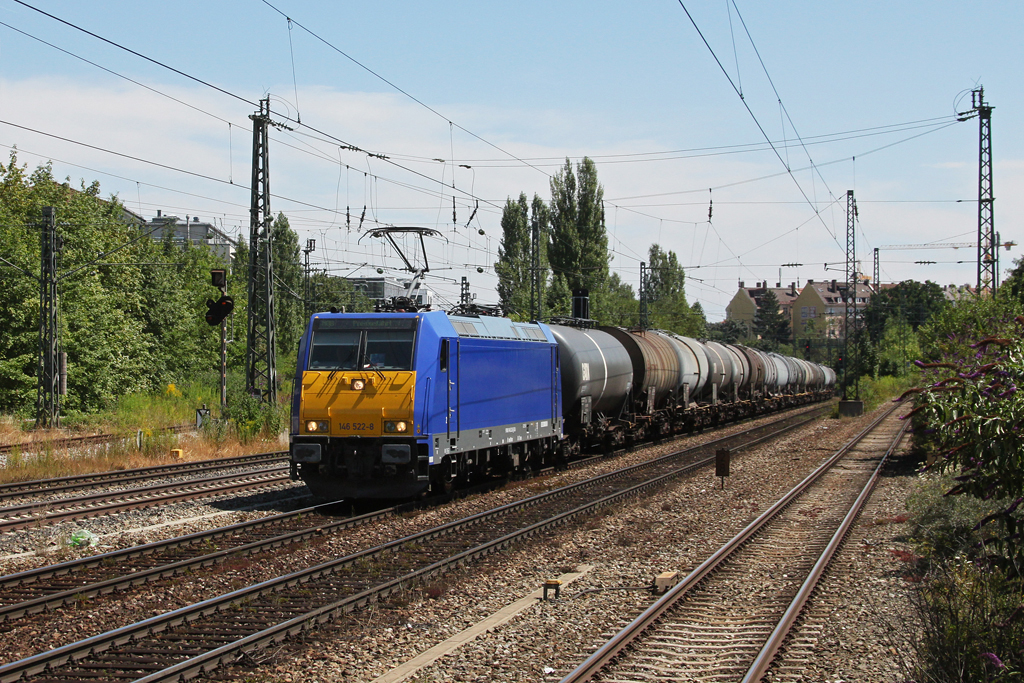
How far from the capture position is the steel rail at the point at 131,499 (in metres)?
13.7

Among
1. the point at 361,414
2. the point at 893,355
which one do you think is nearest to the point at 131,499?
the point at 361,414

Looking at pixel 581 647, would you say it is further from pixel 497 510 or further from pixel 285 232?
pixel 285 232

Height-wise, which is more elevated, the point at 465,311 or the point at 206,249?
the point at 206,249

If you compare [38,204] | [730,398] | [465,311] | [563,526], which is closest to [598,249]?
[730,398]

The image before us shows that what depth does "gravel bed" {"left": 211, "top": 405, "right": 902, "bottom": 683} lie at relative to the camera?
7441 mm

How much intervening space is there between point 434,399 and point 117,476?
810 centimetres

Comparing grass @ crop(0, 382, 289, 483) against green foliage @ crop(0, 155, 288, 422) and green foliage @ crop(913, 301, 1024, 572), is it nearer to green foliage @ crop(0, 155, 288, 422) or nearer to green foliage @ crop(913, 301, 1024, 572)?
green foliage @ crop(0, 155, 288, 422)

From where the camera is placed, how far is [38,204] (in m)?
36.7

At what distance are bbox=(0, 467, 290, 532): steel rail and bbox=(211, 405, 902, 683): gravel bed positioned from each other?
6.69 m

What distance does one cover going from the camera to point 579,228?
59562 millimetres

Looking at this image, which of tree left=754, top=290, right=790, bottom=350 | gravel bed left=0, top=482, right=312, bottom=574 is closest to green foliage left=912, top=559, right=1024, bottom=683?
gravel bed left=0, top=482, right=312, bottom=574

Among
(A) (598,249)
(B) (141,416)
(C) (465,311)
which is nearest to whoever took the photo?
(C) (465,311)

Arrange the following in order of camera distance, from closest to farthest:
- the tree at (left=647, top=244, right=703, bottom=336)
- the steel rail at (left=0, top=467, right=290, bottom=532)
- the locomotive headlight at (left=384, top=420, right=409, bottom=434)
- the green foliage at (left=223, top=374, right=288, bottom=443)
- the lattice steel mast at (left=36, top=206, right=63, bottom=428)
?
1. the steel rail at (left=0, top=467, right=290, bottom=532)
2. the locomotive headlight at (left=384, top=420, right=409, bottom=434)
3. the green foliage at (left=223, top=374, right=288, bottom=443)
4. the lattice steel mast at (left=36, top=206, right=63, bottom=428)
5. the tree at (left=647, top=244, right=703, bottom=336)

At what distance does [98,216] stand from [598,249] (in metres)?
29.7
